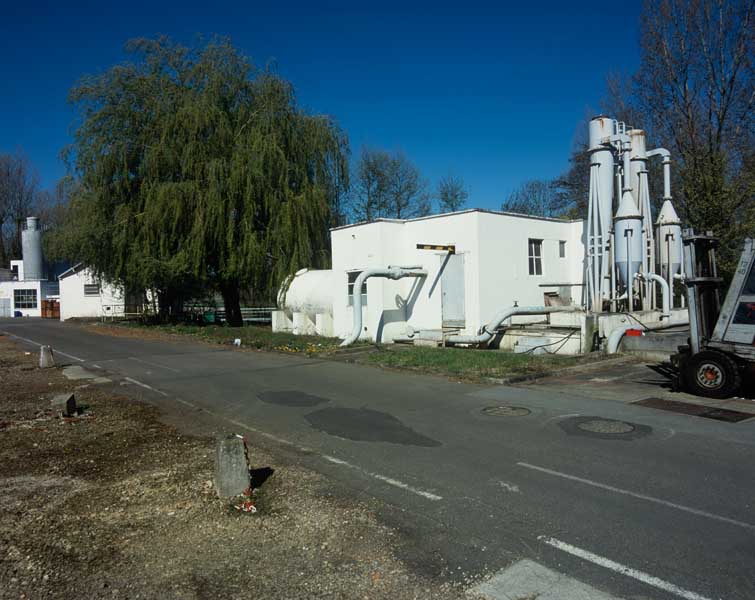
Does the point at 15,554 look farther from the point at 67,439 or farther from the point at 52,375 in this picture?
the point at 52,375

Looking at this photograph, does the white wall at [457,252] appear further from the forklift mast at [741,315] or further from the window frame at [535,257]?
Answer: the forklift mast at [741,315]

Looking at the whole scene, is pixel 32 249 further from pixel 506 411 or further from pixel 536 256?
pixel 506 411

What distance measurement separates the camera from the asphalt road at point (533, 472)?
4137mm

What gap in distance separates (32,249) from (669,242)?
2234 inches

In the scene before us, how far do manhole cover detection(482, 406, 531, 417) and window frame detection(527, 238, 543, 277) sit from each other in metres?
10.9

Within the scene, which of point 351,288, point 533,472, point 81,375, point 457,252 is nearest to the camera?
point 533,472

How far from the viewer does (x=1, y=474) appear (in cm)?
638

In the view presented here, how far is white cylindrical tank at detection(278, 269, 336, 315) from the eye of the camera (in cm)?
2205

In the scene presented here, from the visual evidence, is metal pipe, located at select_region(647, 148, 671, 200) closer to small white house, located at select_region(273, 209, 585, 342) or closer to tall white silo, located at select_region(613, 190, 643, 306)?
tall white silo, located at select_region(613, 190, 643, 306)

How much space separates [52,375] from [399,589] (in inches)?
518

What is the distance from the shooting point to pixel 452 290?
1872 centimetres

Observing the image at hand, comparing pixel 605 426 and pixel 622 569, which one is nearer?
pixel 622 569

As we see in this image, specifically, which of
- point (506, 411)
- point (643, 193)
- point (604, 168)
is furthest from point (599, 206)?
point (506, 411)

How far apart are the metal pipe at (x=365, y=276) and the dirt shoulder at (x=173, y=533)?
36.9 feet
